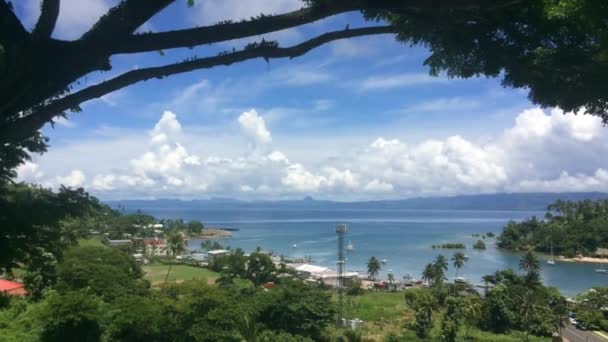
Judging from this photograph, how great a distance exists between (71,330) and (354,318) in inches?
677

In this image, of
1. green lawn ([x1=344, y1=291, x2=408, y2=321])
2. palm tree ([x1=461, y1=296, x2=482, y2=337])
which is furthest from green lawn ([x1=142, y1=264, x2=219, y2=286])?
palm tree ([x1=461, y1=296, x2=482, y2=337])

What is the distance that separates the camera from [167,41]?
2.56 m

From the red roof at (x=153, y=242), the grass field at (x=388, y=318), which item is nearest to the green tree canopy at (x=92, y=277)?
the grass field at (x=388, y=318)

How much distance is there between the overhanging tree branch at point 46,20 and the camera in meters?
2.41

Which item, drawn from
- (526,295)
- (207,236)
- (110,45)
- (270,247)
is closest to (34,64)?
(110,45)

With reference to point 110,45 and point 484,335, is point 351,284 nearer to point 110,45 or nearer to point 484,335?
point 484,335

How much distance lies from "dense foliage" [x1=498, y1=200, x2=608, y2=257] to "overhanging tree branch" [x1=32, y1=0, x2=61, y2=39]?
72.8m

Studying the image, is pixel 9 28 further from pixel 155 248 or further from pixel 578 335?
pixel 155 248

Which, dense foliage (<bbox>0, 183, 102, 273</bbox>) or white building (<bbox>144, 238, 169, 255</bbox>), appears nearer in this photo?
dense foliage (<bbox>0, 183, 102, 273</bbox>)

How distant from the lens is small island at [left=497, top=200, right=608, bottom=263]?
65688mm

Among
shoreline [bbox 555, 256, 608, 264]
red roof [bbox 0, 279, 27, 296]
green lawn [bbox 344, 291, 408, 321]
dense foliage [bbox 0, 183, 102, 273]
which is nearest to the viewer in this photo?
dense foliage [bbox 0, 183, 102, 273]

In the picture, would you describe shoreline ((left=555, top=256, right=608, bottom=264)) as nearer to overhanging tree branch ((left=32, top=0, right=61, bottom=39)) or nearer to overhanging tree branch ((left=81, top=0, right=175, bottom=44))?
overhanging tree branch ((left=81, top=0, right=175, bottom=44))

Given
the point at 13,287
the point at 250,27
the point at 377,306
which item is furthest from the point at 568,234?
the point at 250,27

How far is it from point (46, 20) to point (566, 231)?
77.6 meters
